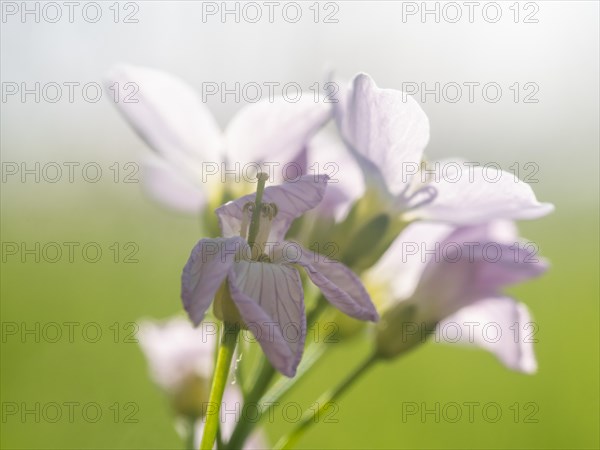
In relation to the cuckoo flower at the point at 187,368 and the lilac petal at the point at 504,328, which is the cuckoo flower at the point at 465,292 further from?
the cuckoo flower at the point at 187,368

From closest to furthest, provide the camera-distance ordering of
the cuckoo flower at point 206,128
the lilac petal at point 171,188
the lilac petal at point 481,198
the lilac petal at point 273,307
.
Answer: the lilac petal at point 273,307 → the lilac petal at point 481,198 → the cuckoo flower at point 206,128 → the lilac petal at point 171,188

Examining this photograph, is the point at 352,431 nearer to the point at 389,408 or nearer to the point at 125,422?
the point at 389,408

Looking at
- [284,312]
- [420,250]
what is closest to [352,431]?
[420,250]

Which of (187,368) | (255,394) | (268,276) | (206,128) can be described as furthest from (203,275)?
(187,368)

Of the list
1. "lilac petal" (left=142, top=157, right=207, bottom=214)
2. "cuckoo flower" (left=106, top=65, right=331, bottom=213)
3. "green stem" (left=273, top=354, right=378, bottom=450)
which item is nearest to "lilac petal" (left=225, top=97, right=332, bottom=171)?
"cuckoo flower" (left=106, top=65, right=331, bottom=213)

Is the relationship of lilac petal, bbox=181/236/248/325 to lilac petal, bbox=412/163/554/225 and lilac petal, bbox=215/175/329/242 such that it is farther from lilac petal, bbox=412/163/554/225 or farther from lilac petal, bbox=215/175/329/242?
lilac petal, bbox=412/163/554/225

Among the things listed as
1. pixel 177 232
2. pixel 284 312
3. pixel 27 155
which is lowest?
pixel 177 232

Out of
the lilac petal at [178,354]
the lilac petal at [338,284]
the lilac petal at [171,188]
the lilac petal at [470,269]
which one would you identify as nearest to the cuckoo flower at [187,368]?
the lilac petal at [178,354]
